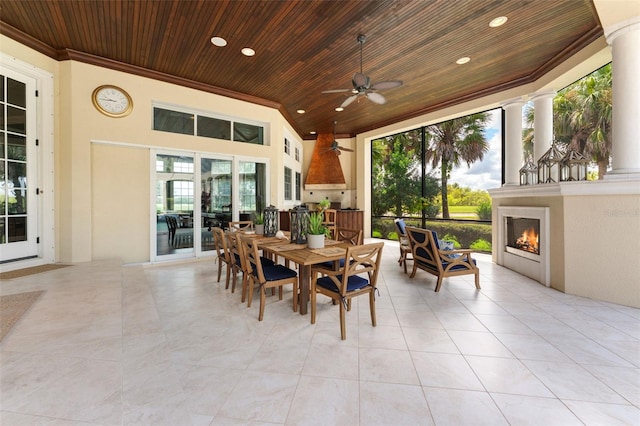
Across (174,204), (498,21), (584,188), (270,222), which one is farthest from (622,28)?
(174,204)

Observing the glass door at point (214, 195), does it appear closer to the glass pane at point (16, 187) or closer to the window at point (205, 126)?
the window at point (205, 126)

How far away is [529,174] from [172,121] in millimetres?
6213

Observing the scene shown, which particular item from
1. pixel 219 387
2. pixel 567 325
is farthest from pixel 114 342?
pixel 567 325

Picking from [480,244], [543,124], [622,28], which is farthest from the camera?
[480,244]

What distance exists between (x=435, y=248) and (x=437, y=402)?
87.4 inches

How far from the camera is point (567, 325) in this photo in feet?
8.34

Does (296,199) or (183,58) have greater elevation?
(183,58)

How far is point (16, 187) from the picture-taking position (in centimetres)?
352

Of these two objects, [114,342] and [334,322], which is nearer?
[114,342]

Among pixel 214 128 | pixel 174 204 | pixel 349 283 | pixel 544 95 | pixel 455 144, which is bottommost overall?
pixel 349 283

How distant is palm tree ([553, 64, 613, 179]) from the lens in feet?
21.9

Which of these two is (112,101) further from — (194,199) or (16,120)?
(194,199)

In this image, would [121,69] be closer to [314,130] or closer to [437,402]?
[314,130]

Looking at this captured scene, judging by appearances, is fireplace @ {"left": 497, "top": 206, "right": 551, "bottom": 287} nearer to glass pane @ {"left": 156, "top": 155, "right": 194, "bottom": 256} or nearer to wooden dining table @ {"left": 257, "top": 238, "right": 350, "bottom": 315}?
wooden dining table @ {"left": 257, "top": 238, "right": 350, "bottom": 315}
